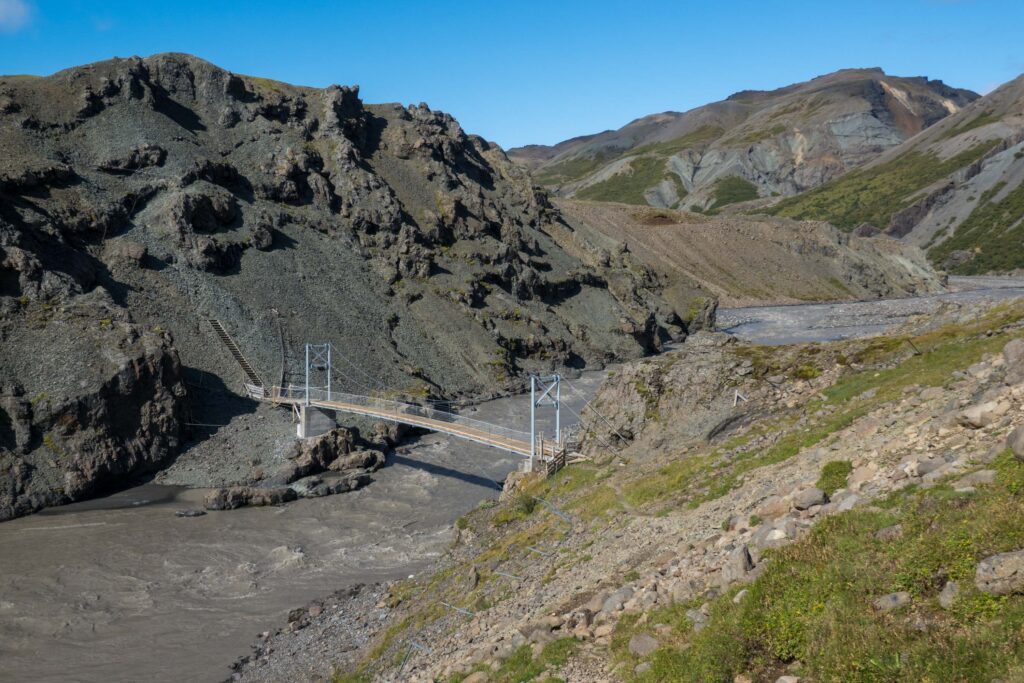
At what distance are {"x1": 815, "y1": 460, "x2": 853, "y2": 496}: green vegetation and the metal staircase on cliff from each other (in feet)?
138

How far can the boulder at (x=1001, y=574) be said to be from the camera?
7889 mm

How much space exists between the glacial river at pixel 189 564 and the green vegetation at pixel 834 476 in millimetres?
18505

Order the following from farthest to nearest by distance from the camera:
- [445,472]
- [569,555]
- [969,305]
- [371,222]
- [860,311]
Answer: [860,311], [371,222], [445,472], [969,305], [569,555]

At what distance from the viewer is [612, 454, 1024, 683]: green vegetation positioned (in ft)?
25.1

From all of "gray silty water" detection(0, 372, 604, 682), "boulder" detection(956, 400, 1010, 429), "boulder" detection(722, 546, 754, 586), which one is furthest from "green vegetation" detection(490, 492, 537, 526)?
"boulder" detection(956, 400, 1010, 429)

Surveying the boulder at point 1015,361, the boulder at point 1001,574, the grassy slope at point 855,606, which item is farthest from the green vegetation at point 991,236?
the boulder at point 1001,574

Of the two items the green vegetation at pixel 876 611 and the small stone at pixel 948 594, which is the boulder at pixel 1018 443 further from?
the small stone at pixel 948 594

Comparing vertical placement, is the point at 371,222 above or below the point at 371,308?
above

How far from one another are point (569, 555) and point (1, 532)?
98.4ft

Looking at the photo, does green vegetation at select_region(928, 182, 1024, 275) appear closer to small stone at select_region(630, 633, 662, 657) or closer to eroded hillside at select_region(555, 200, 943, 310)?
eroded hillside at select_region(555, 200, 943, 310)

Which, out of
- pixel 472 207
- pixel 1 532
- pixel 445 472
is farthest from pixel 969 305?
pixel 472 207

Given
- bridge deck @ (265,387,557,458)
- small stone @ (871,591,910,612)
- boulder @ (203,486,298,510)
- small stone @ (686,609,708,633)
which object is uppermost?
small stone @ (871,591,910,612)

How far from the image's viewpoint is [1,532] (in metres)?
34.2

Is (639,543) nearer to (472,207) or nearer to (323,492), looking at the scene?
(323,492)
